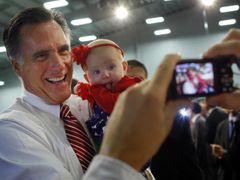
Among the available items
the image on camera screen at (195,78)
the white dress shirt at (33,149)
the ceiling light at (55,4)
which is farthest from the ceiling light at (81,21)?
the image on camera screen at (195,78)

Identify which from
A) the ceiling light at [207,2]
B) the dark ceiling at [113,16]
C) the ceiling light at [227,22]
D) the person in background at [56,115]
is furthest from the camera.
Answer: the ceiling light at [227,22]

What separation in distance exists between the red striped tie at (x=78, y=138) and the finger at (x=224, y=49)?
1.94 feet

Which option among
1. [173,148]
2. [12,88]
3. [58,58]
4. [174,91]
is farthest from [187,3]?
[174,91]

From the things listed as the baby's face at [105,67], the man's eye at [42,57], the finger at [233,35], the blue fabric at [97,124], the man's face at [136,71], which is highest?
the finger at [233,35]

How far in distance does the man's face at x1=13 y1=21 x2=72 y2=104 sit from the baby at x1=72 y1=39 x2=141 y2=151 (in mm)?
226

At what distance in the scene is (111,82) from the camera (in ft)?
6.27

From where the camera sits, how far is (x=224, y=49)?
0.90 meters

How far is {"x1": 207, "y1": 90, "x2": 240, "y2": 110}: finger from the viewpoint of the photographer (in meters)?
0.93

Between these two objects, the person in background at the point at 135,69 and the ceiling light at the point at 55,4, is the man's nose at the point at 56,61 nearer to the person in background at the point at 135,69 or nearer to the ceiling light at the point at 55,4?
the person in background at the point at 135,69

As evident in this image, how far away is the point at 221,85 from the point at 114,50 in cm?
118

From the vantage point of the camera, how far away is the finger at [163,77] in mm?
661

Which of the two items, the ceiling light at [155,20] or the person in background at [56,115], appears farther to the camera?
the ceiling light at [155,20]

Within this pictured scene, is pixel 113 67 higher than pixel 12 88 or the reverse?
higher

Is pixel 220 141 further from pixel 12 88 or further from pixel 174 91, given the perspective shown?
pixel 12 88
